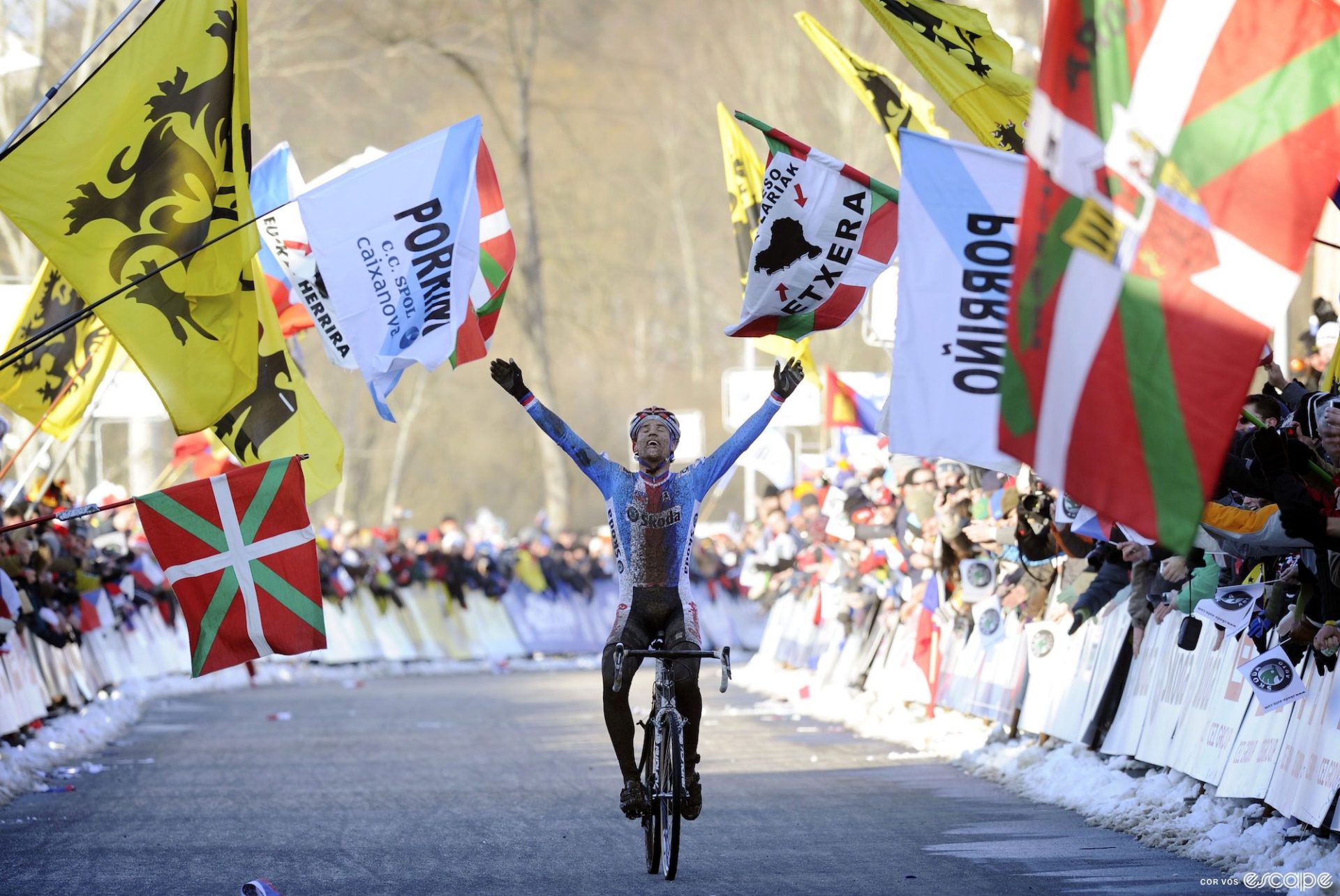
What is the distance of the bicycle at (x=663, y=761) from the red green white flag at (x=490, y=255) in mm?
4448

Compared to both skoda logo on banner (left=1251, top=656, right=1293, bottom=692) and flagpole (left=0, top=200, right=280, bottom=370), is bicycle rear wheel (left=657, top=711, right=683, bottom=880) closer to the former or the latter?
skoda logo on banner (left=1251, top=656, right=1293, bottom=692)

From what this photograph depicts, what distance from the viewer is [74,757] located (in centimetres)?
1703

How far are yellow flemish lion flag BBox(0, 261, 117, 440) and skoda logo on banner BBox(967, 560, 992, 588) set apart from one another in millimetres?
6819

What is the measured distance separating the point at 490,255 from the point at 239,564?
166 inches

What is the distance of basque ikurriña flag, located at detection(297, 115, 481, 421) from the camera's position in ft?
42.9

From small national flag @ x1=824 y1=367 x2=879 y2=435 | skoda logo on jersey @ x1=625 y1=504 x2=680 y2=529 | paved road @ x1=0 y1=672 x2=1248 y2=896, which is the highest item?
small national flag @ x1=824 y1=367 x2=879 y2=435

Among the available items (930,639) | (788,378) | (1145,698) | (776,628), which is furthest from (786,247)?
(776,628)

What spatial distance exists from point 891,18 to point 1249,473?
414 centimetres

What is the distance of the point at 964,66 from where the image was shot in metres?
12.0

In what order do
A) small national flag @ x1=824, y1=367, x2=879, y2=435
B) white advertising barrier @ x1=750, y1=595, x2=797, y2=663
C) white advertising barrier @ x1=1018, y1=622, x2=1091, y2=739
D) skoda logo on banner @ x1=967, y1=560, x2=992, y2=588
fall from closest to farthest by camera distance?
white advertising barrier @ x1=1018, y1=622, x2=1091, y2=739, skoda logo on banner @ x1=967, y1=560, x2=992, y2=588, small national flag @ x1=824, y1=367, x2=879, y2=435, white advertising barrier @ x1=750, y1=595, x2=797, y2=663

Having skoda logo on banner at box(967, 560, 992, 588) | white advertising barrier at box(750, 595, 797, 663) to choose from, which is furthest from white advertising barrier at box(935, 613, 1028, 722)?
white advertising barrier at box(750, 595, 797, 663)

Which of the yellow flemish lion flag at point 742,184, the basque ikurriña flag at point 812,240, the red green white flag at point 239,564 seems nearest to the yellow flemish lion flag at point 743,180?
the yellow flemish lion flag at point 742,184

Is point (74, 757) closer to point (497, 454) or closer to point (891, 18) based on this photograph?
point (891, 18)

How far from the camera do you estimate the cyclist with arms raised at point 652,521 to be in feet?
34.1
